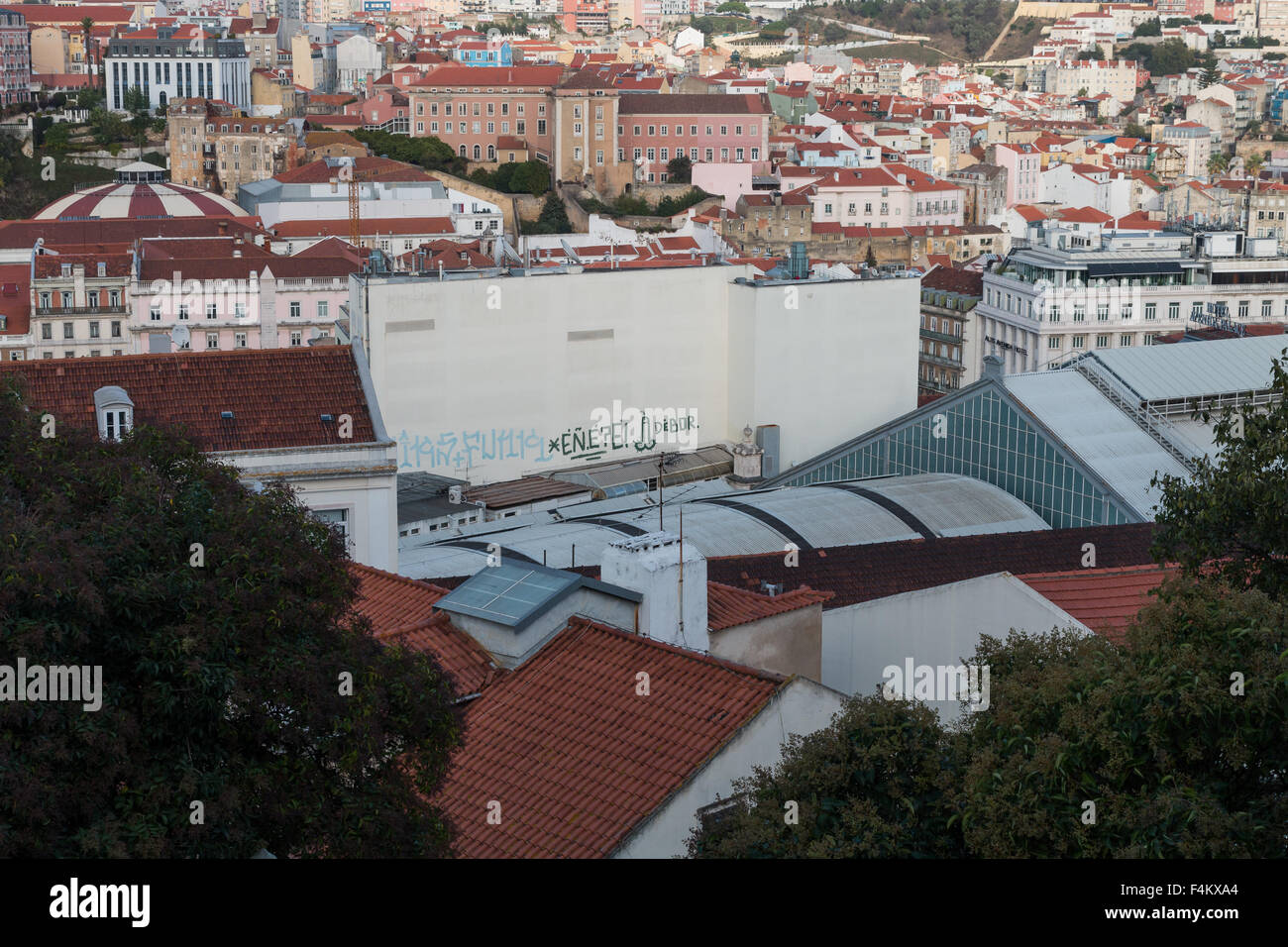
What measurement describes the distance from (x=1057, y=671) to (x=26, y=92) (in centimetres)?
9719

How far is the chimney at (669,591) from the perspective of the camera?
12.7 m

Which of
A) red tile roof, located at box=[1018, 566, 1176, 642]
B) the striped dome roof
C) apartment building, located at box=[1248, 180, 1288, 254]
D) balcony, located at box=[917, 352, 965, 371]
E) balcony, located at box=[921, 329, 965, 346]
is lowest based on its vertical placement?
balcony, located at box=[917, 352, 965, 371]

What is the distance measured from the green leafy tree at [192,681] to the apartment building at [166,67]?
296 ft

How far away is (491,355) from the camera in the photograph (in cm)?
3481

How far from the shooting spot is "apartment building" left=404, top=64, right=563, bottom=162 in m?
86.1

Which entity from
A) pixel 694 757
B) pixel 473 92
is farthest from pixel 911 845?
pixel 473 92

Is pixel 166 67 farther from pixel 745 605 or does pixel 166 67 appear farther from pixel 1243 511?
pixel 1243 511

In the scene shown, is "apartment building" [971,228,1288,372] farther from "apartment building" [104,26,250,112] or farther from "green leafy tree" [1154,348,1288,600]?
"apartment building" [104,26,250,112]

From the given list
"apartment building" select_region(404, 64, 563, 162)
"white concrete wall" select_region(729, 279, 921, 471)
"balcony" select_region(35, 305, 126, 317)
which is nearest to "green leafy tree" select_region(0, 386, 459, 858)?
"white concrete wall" select_region(729, 279, 921, 471)

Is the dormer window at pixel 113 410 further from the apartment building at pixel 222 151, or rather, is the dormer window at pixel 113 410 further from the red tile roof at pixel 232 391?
the apartment building at pixel 222 151

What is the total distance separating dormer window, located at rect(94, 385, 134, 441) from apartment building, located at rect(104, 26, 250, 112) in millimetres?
82096

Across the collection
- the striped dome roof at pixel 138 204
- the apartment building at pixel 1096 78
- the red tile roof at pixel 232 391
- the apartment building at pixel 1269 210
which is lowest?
the apartment building at pixel 1269 210

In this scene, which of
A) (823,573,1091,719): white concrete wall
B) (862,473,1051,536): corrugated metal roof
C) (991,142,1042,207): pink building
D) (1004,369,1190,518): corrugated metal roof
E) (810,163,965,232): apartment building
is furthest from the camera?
(991,142,1042,207): pink building

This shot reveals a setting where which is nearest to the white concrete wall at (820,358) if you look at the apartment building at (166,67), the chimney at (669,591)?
the chimney at (669,591)
